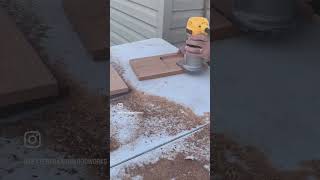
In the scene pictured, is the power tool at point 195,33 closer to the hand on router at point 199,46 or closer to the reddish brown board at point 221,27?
the hand on router at point 199,46

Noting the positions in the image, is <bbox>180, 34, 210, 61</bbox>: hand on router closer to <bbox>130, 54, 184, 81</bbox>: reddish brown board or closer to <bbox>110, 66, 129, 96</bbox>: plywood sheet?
<bbox>130, 54, 184, 81</bbox>: reddish brown board

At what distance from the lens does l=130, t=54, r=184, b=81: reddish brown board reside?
1.56 m

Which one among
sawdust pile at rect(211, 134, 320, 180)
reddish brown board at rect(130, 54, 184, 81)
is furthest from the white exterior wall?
sawdust pile at rect(211, 134, 320, 180)

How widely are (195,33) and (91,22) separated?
1.68ft

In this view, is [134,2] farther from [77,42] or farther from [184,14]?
[77,42]

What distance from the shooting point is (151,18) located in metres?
1.90

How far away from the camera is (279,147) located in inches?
46.8

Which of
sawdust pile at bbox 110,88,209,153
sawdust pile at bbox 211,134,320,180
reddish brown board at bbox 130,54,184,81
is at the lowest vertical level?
sawdust pile at bbox 211,134,320,180

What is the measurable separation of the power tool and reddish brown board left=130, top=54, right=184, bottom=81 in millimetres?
31

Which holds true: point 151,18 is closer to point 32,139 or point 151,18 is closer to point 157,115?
point 157,115

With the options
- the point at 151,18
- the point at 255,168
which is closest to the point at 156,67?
the point at 151,18

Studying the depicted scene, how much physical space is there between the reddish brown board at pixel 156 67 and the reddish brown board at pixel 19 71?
546 mm

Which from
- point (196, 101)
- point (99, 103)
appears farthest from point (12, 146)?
point (196, 101)

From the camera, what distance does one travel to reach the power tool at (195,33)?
4.53 feet
